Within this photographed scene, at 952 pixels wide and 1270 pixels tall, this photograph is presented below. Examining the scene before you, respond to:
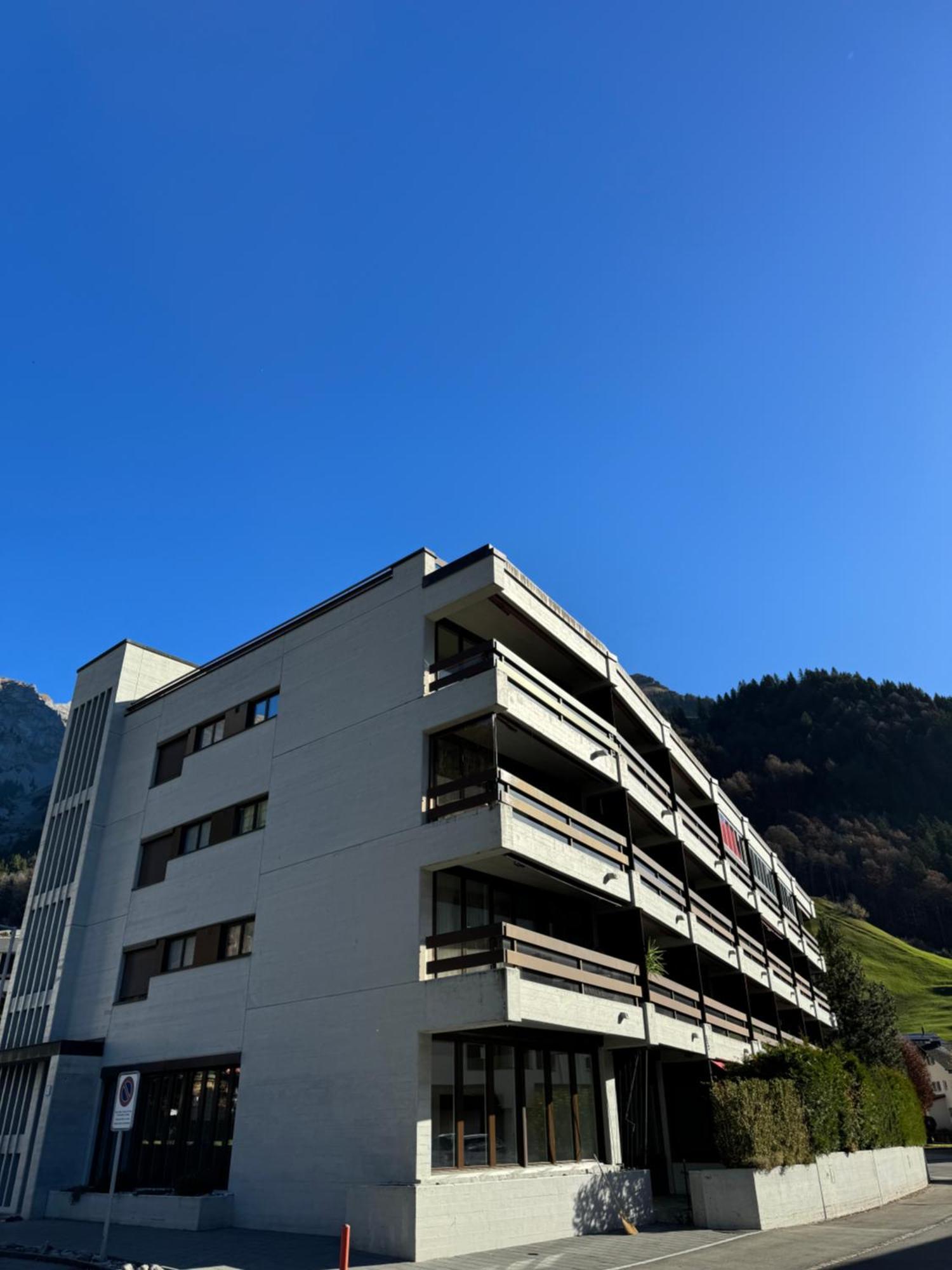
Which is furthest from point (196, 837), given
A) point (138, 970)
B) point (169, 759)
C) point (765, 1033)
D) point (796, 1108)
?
point (765, 1033)

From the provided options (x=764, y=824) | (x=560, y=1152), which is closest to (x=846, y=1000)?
(x=560, y=1152)

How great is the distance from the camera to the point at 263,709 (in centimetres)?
2617

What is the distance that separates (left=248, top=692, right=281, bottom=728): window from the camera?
25.6m

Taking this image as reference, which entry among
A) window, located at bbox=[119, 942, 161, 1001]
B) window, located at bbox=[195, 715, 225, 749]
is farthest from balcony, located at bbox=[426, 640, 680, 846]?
window, located at bbox=[119, 942, 161, 1001]

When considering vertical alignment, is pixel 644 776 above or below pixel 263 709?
below

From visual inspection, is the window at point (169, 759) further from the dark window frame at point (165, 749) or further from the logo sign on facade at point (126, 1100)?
the logo sign on facade at point (126, 1100)

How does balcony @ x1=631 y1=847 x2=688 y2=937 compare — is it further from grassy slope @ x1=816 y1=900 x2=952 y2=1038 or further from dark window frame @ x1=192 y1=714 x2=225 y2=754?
grassy slope @ x1=816 y1=900 x2=952 y2=1038

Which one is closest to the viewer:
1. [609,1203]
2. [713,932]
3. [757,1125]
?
[609,1203]

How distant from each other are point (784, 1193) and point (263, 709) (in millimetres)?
18547

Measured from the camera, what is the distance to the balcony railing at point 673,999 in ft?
72.3

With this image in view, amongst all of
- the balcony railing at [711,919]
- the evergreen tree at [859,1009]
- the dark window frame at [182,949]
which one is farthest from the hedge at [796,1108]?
the evergreen tree at [859,1009]

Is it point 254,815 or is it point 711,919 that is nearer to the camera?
point 254,815

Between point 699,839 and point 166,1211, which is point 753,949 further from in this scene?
point 166,1211

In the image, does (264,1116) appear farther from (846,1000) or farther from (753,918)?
(846,1000)
